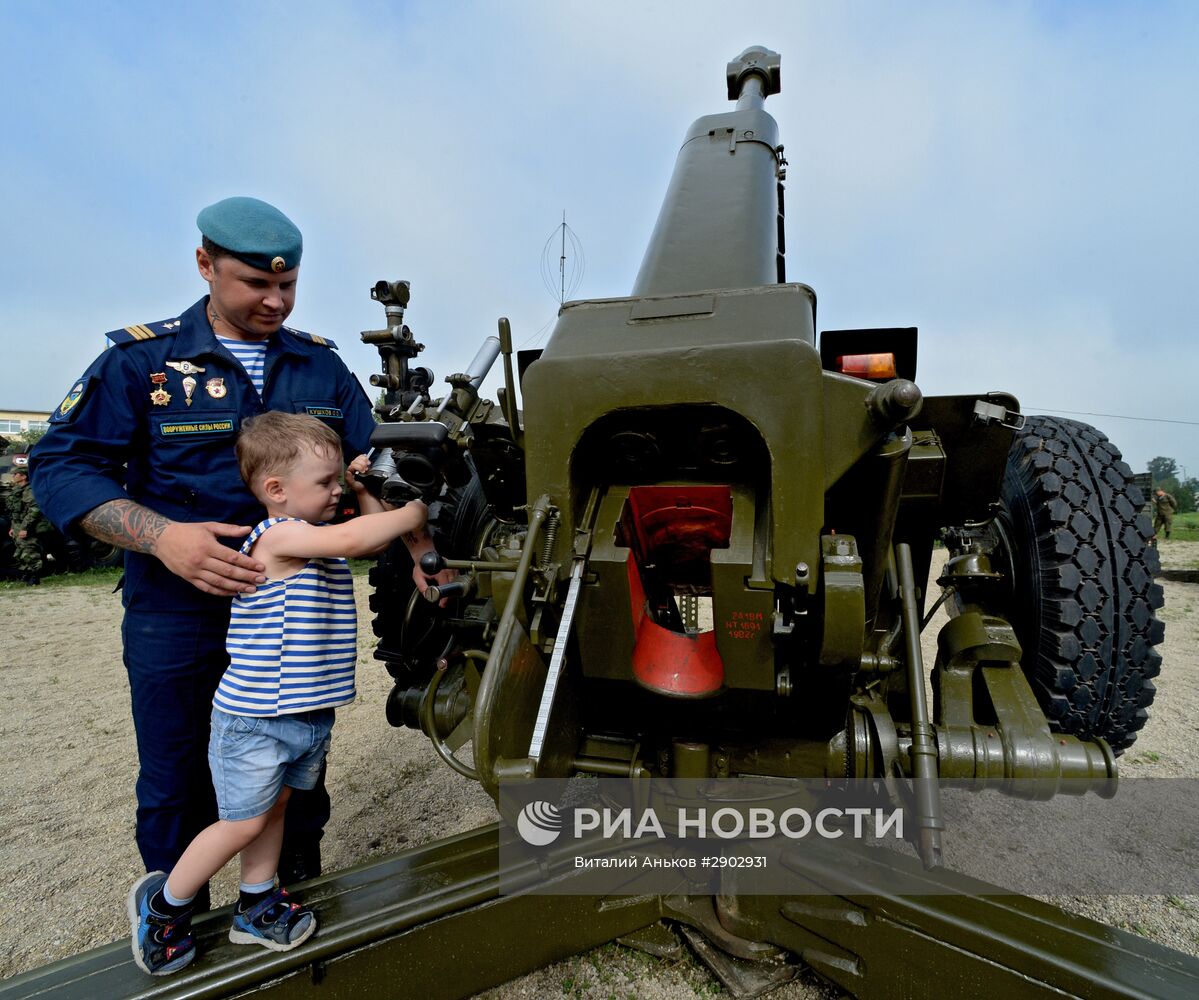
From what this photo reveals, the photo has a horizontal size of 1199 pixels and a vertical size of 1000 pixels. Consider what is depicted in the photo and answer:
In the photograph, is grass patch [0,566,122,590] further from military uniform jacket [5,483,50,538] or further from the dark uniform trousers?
the dark uniform trousers

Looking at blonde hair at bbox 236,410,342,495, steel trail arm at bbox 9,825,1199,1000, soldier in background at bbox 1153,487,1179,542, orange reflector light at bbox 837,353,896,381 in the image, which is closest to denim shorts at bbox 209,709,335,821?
steel trail arm at bbox 9,825,1199,1000

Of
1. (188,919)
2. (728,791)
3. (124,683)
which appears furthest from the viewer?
(124,683)

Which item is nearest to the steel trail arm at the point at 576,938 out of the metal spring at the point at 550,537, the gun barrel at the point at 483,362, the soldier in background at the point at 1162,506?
the metal spring at the point at 550,537

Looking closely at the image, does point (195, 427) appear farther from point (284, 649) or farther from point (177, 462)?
point (284, 649)

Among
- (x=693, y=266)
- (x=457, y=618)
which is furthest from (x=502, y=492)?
(x=693, y=266)

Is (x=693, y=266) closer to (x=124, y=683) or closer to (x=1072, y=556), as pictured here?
(x=1072, y=556)

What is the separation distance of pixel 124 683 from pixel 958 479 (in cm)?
629

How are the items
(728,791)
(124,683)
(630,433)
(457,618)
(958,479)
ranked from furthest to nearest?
(124,683), (457,618), (958,479), (728,791), (630,433)

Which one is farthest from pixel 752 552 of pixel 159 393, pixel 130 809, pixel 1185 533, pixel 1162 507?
pixel 1185 533

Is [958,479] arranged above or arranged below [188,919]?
above

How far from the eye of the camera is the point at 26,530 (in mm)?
11492

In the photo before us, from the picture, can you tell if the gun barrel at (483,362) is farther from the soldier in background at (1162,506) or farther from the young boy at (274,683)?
the soldier in background at (1162,506)

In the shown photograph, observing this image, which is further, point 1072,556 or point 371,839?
point 371,839

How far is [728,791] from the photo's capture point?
2047 millimetres
